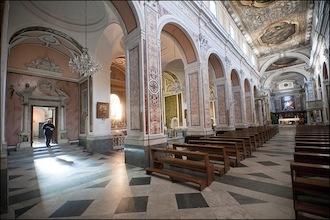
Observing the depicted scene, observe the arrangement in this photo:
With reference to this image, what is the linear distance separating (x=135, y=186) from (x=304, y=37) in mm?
19704

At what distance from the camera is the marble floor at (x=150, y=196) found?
2.04 metres

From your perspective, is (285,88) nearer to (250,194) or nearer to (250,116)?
(250,116)

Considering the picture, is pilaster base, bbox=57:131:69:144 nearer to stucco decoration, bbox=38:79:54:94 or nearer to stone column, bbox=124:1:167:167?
stucco decoration, bbox=38:79:54:94

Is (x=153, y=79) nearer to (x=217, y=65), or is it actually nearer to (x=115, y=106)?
(x=217, y=65)

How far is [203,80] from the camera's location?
7.19m

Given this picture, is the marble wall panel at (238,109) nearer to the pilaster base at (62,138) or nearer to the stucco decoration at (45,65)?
the pilaster base at (62,138)

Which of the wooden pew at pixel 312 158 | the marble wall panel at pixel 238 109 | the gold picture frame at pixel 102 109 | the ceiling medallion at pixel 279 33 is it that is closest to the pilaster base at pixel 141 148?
the wooden pew at pixel 312 158

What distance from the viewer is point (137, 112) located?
455 cm

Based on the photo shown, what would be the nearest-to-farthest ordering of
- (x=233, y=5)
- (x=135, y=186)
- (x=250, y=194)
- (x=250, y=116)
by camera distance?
(x=250, y=194) → (x=135, y=186) → (x=233, y=5) → (x=250, y=116)

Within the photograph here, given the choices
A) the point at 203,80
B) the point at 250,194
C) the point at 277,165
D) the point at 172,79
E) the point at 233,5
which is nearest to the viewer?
the point at 250,194

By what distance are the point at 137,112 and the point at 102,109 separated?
3676mm

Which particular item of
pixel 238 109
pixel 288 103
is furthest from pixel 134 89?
pixel 288 103

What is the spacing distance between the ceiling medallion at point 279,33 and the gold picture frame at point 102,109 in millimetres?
13977

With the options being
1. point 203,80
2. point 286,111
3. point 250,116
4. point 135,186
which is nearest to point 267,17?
point 250,116
